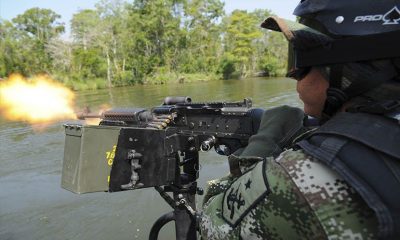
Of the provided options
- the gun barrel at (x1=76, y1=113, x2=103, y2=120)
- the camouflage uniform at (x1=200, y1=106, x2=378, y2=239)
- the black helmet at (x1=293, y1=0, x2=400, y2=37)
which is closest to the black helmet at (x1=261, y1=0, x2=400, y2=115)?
the black helmet at (x1=293, y1=0, x2=400, y2=37)

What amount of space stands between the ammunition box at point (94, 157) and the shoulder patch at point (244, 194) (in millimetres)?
1788

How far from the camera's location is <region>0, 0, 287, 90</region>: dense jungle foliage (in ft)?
163

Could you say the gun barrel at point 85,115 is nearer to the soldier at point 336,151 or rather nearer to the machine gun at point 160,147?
the machine gun at point 160,147

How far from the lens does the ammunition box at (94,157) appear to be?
3051 millimetres

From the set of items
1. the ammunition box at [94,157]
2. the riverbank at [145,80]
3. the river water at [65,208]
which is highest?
the riverbank at [145,80]

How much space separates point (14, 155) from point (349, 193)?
8.53m

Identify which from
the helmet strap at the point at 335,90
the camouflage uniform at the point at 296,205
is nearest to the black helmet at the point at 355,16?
the helmet strap at the point at 335,90

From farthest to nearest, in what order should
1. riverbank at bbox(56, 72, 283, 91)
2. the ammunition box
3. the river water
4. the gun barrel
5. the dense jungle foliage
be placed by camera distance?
the dense jungle foliage
riverbank at bbox(56, 72, 283, 91)
the river water
the gun barrel
the ammunition box

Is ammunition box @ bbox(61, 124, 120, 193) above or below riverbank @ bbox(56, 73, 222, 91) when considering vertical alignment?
below

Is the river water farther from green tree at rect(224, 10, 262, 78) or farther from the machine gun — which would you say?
green tree at rect(224, 10, 262, 78)

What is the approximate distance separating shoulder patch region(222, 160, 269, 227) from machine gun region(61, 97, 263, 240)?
155 centimetres

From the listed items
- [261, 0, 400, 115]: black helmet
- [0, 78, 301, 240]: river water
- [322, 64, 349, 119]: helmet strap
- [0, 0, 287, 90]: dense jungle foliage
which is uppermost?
[0, 0, 287, 90]: dense jungle foliage

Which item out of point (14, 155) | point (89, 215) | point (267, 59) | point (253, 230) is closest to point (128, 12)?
point (267, 59)

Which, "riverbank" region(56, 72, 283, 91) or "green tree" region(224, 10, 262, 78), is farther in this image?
"green tree" region(224, 10, 262, 78)
